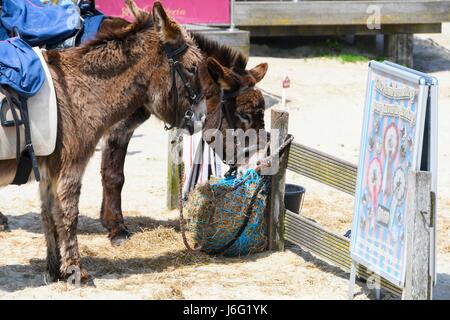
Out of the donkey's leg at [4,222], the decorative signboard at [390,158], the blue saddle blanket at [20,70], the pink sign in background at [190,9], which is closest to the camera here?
the decorative signboard at [390,158]

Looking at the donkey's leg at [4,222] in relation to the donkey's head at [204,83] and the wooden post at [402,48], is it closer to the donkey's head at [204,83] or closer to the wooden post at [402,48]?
the donkey's head at [204,83]

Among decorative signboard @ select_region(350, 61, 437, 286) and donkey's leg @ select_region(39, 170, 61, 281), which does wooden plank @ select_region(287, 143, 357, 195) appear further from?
donkey's leg @ select_region(39, 170, 61, 281)

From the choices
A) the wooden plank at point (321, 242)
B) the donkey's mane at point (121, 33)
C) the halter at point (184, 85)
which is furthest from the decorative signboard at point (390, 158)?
the donkey's mane at point (121, 33)

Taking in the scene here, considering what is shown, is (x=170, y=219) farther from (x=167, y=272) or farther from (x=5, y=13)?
(x=5, y=13)

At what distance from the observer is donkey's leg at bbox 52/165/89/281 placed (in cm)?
568

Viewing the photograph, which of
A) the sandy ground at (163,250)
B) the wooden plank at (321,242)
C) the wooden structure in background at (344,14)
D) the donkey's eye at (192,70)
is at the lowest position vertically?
the sandy ground at (163,250)

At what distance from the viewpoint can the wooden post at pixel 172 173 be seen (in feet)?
26.1

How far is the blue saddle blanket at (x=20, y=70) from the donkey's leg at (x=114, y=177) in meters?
1.67

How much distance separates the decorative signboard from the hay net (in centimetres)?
121

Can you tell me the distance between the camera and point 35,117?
5.49 metres

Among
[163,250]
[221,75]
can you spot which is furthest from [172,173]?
[221,75]

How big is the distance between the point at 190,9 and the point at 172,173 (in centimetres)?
502

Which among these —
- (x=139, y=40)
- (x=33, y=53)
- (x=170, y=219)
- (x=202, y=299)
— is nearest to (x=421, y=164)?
(x=202, y=299)

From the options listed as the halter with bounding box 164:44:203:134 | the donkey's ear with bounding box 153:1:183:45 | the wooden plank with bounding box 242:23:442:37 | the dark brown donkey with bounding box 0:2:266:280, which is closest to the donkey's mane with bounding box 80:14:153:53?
the dark brown donkey with bounding box 0:2:266:280
